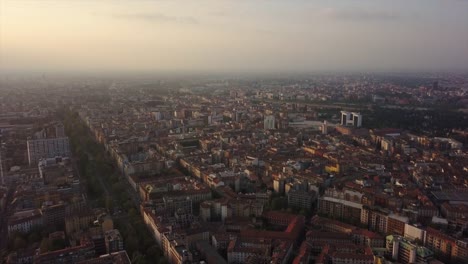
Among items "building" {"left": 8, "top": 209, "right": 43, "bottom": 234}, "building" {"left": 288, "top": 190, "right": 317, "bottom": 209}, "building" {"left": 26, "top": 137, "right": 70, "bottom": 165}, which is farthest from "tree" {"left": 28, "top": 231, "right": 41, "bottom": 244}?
"building" {"left": 26, "top": 137, "right": 70, "bottom": 165}

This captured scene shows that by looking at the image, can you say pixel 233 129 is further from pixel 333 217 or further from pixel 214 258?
pixel 214 258

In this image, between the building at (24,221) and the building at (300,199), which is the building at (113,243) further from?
the building at (300,199)

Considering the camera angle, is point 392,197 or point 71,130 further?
point 71,130

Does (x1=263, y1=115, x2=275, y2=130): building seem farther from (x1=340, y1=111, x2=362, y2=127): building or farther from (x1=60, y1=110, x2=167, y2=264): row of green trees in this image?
(x1=60, y1=110, x2=167, y2=264): row of green trees

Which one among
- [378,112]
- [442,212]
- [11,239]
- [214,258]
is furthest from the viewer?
[378,112]

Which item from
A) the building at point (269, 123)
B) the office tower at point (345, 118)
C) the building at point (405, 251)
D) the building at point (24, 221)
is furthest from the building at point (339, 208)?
the office tower at point (345, 118)

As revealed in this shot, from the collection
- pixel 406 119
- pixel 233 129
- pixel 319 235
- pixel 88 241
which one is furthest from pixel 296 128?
pixel 88 241
